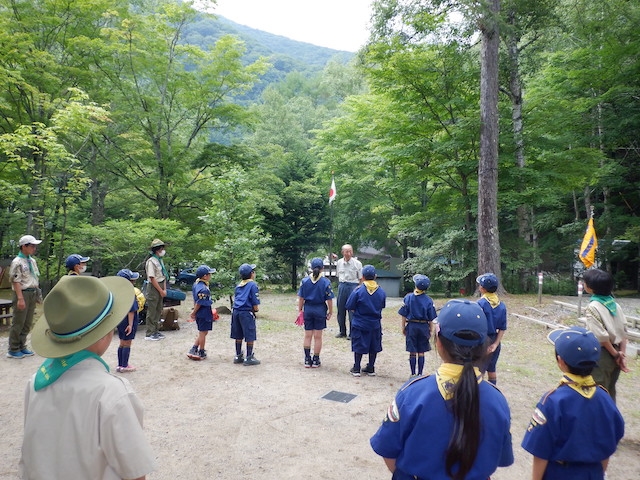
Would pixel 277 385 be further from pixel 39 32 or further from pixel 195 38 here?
pixel 195 38

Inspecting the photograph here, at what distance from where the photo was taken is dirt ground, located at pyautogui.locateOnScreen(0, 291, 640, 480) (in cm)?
387

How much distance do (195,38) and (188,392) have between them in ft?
409

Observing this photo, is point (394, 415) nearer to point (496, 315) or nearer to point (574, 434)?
point (574, 434)

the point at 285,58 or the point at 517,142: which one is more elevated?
the point at 285,58

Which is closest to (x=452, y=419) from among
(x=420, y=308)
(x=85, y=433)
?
(x=85, y=433)

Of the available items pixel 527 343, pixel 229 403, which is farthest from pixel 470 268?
pixel 229 403

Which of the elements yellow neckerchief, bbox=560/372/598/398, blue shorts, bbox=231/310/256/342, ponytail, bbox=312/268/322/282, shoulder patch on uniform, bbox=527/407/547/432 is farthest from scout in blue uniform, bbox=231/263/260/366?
yellow neckerchief, bbox=560/372/598/398

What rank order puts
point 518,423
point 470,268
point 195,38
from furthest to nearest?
point 195,38
point 470,268
point 518,423

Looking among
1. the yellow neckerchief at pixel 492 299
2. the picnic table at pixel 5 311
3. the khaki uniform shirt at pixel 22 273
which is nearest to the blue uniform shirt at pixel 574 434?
the yellow neckerchief at pixel 492 299

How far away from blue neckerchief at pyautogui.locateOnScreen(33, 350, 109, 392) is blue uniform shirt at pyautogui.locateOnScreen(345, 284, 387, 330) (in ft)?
16.3

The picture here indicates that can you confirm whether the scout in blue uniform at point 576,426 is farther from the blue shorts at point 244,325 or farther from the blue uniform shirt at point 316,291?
the blue shorts at point 244,325

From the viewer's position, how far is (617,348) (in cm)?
404

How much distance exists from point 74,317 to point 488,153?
12.6 meters

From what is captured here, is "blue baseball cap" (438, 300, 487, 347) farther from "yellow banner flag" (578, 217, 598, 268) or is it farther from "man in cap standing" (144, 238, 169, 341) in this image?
"yellow banner flag" (578, 217, 598, 268)
